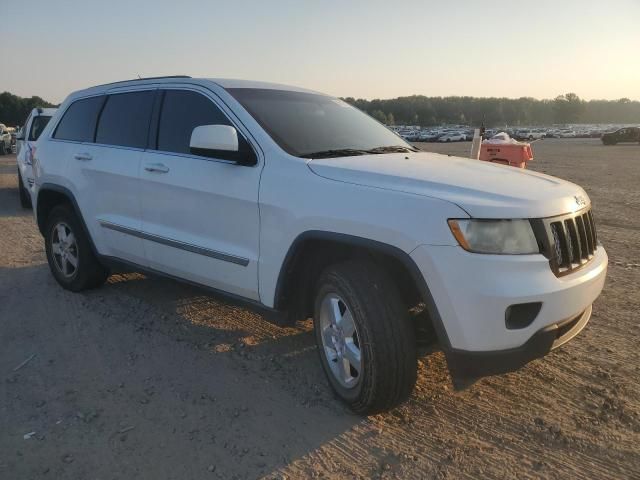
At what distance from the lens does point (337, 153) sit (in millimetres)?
3484

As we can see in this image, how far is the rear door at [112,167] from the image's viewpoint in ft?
14.0

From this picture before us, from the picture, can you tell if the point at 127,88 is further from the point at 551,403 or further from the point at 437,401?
the point at 551,403

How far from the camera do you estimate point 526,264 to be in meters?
2.51

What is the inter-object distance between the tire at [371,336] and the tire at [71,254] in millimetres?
2862

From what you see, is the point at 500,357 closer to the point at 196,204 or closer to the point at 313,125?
the point at 313,125

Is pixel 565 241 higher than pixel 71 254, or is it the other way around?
pixel 565 241

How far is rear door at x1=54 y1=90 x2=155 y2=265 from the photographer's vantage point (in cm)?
426

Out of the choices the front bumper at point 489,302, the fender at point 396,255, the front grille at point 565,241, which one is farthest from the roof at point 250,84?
the front grille at point 565,241

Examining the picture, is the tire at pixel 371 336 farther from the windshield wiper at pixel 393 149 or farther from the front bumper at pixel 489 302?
the windshield wiper at pixel 393 149

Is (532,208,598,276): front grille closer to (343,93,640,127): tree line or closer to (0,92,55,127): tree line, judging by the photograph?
(0,92,55,127): tree line

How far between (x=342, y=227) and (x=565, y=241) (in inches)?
44.8

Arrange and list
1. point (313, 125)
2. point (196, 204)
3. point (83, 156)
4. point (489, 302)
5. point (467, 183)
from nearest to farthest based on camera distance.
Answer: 1. point (489, 302)
2. point (467, 183)
3. point (196, 204)
4. point (313, 125)
5. point (83, 156)

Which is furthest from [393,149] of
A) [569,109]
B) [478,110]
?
[569,109]

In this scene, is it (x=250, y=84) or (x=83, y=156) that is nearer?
(x=250, y=84)
